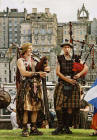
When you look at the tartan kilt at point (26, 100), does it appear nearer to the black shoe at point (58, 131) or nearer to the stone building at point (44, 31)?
the black shoe at point (58, 131)

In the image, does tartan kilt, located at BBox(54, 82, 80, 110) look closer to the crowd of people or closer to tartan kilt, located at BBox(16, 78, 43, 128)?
the crowd of people

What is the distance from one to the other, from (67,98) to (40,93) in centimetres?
47

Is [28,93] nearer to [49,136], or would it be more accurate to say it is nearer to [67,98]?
[67,98]

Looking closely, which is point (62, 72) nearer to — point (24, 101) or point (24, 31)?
point (24, 101)

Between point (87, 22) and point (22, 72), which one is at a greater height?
point (87, 22)

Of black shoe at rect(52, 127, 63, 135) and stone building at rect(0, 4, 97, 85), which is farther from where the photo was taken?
stone building at rect(0, 4, 97, 85)

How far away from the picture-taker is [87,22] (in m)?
120

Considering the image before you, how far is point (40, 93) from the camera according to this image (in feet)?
25.8

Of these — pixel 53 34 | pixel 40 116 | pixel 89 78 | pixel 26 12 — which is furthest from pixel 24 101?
pixel 26 12

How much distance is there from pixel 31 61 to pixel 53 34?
10805 cm

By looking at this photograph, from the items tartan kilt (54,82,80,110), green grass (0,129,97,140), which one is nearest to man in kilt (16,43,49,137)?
green grass (0,129,97,140)

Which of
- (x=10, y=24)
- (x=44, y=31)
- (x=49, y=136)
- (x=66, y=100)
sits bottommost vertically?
(x=49, y=136)

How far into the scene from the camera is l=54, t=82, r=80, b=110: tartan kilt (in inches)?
312

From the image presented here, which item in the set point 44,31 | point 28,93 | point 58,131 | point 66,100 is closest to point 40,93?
point 28,93
